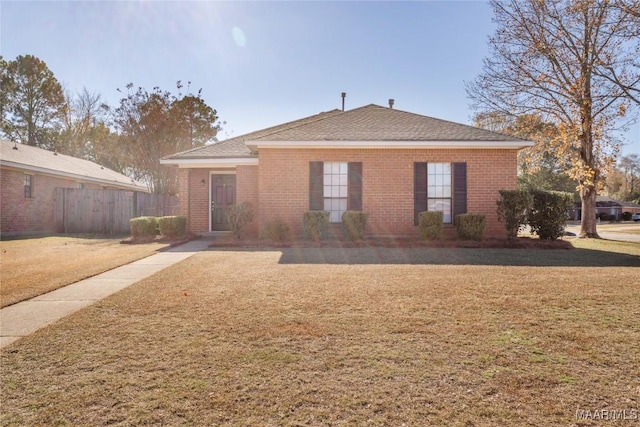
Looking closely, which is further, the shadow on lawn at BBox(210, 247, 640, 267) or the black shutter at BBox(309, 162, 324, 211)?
the black shutter at BBox(309, 162, 324, 211)

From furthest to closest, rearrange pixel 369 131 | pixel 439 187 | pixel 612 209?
1. pixel 612 209
2. pixel 369 131
3. pixel 439 187

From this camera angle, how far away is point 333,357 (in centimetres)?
268

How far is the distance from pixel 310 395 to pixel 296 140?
916 cm

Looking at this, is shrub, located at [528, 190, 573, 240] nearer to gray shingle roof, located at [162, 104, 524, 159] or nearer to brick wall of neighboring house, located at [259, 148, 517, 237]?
brick wall of neighboring house, located at [259, 148, 517, 237]

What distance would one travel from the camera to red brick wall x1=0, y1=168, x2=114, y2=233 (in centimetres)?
1422

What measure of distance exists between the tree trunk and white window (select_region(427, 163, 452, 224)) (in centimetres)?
751

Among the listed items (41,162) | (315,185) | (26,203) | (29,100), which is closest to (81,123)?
(29,100)

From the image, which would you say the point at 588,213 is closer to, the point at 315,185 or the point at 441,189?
the point at 441,189

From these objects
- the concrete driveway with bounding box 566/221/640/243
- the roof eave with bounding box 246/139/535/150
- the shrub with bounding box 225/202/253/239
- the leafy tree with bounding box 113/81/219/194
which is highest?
the leafy tree with bounding box 113/81/219/194

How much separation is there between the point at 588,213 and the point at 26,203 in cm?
2526

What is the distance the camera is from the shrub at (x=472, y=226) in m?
9.86

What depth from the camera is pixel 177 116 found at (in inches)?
1006

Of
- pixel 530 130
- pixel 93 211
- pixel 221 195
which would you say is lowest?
pixel 93 211

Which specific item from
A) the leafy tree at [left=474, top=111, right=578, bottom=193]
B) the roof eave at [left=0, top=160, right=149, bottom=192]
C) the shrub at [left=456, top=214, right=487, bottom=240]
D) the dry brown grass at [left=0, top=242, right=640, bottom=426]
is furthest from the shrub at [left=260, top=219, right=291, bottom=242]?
the roof eave at [left=0, top=160, right=149, bottom=192]
